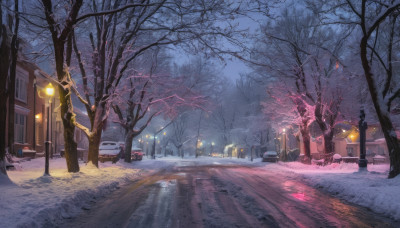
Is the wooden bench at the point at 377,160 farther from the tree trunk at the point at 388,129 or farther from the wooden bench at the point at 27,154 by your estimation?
the wooden bench at the point at 27,154

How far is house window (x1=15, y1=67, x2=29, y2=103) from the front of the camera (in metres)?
27.8

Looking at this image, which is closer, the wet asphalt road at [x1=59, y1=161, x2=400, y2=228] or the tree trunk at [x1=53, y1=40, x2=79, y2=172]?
the wet asphalt road at [x1=59, y1=161, x2=400, y2=228]

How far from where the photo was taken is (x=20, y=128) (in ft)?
94.4

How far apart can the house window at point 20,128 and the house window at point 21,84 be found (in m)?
1.36

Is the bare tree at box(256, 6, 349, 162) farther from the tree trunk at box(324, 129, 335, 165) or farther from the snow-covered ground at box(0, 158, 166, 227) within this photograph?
the snow-covered ground at box(0, 158, 166, 227)

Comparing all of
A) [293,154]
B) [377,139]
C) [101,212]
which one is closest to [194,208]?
[101,212]

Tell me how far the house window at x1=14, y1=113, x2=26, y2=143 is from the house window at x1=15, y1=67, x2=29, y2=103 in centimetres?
136

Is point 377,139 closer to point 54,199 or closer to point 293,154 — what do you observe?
point 293,154

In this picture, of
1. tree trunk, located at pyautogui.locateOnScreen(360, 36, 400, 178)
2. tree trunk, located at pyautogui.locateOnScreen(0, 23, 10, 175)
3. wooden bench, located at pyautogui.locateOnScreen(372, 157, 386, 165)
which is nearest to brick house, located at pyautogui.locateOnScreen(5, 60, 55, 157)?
tree trunk, located at pyautogui.locateOnScreen(0, 23, 10, 175)

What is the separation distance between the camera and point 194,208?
909cm

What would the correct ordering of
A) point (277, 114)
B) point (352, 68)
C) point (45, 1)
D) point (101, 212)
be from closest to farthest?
point (101, 212), point (45, 1), point (352, 68), point (277, 114)

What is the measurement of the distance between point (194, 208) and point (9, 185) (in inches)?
239

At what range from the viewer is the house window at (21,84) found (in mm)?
27797

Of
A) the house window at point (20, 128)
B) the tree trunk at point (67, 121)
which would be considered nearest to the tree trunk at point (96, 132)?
the tree trunk at point (67, 121)
